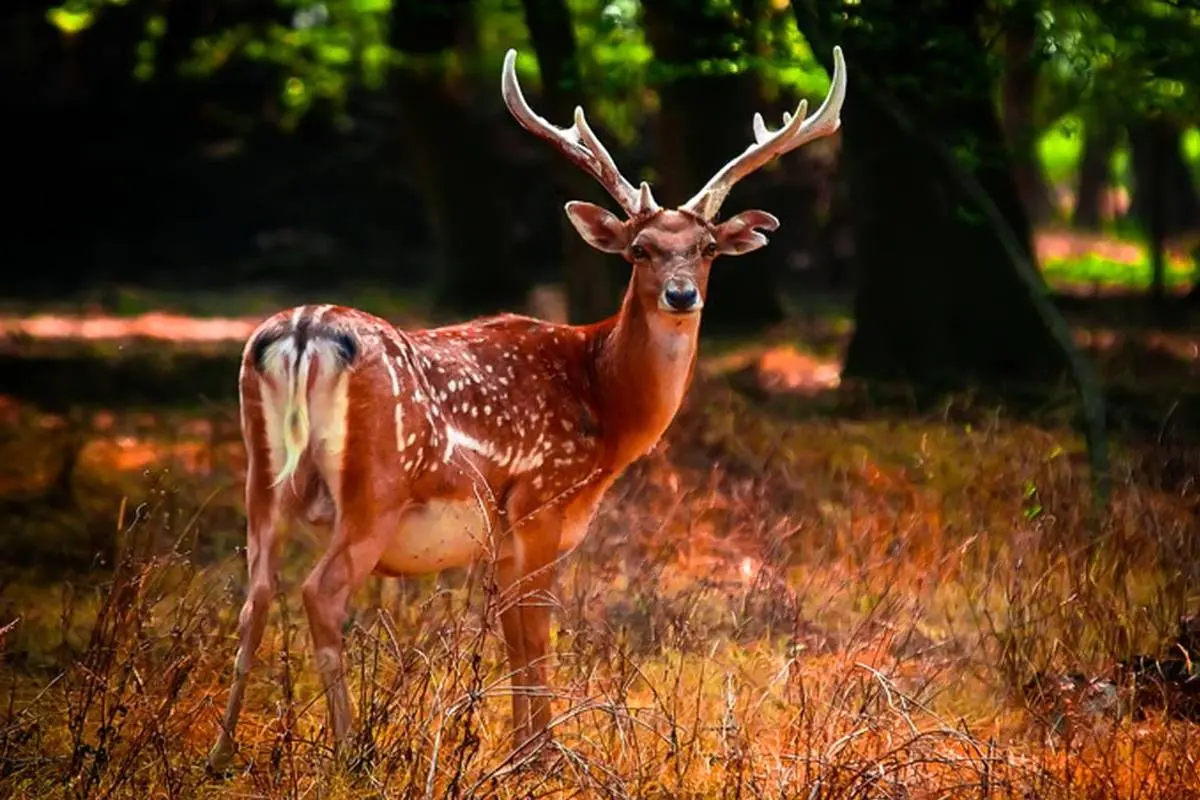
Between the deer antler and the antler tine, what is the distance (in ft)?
0.58

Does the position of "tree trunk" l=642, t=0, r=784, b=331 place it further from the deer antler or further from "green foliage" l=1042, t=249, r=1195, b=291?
"green foliage" l=1042, t=249, r=1195, b=291

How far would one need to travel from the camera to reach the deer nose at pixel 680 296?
268 inches

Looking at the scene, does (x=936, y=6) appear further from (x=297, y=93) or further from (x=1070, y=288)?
(x=1070, y=288)

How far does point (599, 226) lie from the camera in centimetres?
724

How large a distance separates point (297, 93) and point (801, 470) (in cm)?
1305

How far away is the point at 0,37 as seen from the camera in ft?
Answer: 83.7

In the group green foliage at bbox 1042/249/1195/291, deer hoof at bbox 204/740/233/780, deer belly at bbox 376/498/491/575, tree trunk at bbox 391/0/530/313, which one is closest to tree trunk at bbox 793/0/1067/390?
tree trunk at bbox 391/0/530/313

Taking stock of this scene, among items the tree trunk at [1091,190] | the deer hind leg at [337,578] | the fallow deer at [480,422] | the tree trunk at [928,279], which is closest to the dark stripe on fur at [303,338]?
the fallow deer at [480,422]

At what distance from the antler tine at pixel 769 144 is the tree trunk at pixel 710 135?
3812 millimetres

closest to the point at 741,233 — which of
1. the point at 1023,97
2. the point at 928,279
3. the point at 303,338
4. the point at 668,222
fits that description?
Answer: the point at 668,222

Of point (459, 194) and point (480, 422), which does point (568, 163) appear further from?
point (459, 194)

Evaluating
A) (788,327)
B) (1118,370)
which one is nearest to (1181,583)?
(1118,370)

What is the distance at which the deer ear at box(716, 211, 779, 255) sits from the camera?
7.20 m

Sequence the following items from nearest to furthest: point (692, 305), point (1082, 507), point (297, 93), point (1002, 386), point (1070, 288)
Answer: point (692, 305) → point (1082, 507) → point (1002, 386) → point (297, 93) → point (1070, 288)
